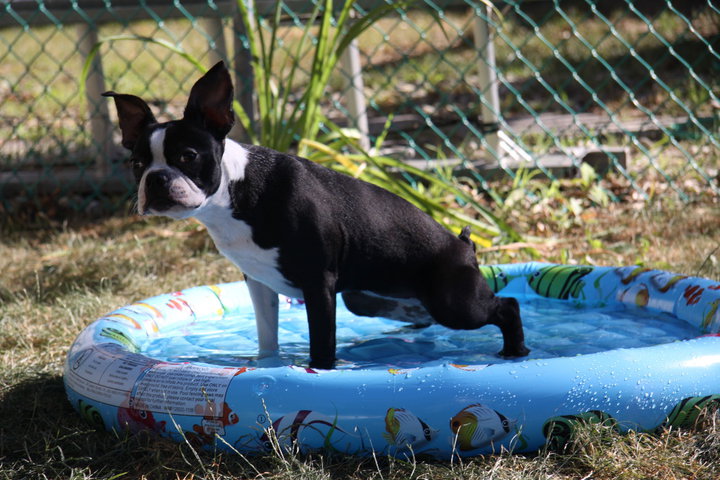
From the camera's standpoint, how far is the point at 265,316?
10.1 ft

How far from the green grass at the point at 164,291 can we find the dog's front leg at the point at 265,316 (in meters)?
0.68

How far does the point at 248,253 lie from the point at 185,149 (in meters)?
0.41

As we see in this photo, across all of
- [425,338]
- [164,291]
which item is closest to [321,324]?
[425,338]

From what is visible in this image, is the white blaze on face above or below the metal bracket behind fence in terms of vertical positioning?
below

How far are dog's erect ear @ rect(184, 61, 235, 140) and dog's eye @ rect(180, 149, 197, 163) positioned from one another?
0.35 feet

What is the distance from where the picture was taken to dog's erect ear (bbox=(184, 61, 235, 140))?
2518 mm

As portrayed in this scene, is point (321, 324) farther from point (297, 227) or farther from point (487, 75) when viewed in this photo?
point (487, 75)

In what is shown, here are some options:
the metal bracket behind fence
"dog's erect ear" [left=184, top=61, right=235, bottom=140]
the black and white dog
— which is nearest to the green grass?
the black and white dog

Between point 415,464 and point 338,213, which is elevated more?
point 338,213

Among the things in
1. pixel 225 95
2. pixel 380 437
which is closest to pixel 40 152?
pixel 225 95

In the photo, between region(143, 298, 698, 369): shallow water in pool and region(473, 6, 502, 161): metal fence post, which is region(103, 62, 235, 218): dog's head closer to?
region(143, 298, 698, 369): shallow water in pool

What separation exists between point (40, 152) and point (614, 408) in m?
4.77

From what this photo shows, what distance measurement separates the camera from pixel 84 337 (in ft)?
9.30

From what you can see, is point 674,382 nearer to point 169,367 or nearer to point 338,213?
point 338,213
